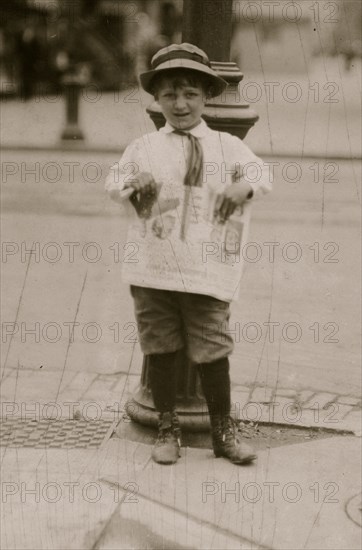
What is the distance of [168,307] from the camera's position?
397 cm

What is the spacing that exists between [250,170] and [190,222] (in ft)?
1.10

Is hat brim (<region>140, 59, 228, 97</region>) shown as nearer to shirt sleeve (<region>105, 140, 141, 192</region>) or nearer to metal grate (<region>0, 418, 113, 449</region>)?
shirt sleeve (<region>105, 140, 141, 192</region>)

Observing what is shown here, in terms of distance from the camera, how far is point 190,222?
3.83 metres

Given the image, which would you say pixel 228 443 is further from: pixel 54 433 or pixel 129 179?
pixel 129 179

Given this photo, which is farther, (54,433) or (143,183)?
(54,433)

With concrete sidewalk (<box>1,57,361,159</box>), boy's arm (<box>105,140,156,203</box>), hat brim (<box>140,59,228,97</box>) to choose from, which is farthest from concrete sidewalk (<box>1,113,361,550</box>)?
concrete sidewalk (<box>1,57,361,159</box>)

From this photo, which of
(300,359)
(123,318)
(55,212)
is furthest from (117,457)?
(55,212)

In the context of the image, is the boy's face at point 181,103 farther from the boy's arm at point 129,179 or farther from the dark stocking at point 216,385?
the dark stocking at point 216,385

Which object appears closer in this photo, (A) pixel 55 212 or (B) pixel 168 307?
(B) pixel 168 307

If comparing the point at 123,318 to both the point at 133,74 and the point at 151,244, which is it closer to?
the point at 151,244

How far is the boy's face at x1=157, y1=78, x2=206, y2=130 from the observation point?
3.86m

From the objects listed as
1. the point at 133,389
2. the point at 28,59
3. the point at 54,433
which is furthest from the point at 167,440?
the point at 28,59

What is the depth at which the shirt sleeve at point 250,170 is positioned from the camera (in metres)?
3.84

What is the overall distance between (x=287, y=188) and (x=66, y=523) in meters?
8.95
